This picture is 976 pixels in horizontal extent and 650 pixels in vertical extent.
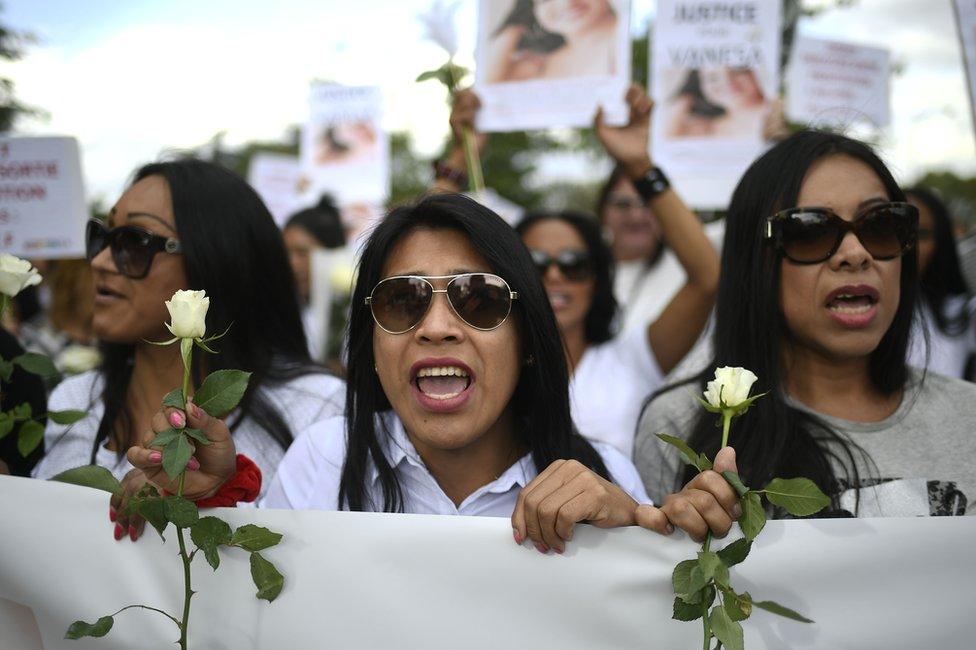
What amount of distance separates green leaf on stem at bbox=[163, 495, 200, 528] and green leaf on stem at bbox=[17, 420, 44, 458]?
1.79ft

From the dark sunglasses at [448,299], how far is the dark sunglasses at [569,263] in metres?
1.82

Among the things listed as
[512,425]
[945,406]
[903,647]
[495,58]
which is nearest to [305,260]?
[495,58]

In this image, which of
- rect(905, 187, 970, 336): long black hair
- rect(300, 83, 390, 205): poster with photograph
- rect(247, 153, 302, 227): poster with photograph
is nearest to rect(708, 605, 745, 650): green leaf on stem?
rect(905, 187, 970, 336): long black hair

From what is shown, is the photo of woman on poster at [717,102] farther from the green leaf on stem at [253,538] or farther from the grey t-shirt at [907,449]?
the green leaf on stem at [253,538]

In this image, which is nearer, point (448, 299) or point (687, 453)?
point (687, 453)

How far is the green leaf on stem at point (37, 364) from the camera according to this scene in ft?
5.96

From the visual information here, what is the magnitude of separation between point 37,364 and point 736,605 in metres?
1.43

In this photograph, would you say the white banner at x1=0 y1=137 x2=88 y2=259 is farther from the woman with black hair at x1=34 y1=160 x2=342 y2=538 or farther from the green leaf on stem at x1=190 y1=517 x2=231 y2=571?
the green leaf on stem at x1=190 y1=517 x2=231 y2=571

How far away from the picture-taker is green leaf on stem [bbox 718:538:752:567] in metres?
1.40

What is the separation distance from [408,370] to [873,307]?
1139 millimetres

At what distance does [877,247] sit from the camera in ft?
7.07

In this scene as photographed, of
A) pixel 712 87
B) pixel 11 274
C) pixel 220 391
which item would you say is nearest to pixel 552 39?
pixel 712 87

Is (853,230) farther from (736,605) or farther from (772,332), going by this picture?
(736,605)

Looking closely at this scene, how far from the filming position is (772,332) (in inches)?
89.0
